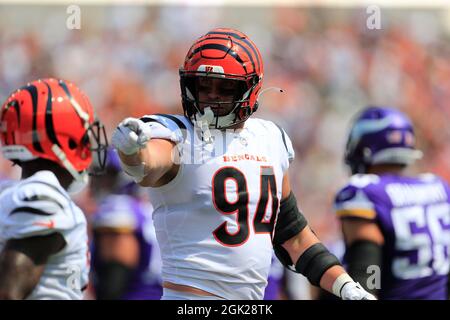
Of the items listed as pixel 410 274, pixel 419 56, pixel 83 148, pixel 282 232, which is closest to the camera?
pixel 282 232

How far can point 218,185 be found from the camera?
3.29m

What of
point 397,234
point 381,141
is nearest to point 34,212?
point 397,234

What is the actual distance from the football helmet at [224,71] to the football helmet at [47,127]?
80cm

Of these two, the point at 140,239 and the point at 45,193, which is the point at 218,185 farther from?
the point at 140,239

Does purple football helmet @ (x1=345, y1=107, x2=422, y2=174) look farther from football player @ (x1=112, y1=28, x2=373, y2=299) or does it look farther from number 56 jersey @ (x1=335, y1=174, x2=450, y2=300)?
football player @ (x1=112, y1=28, x2=373, y2=299)

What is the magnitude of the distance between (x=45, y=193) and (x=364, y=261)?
190 centimetres

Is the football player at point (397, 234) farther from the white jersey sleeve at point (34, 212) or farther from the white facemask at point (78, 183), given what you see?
the white jersey sleeve at point (34, 212)

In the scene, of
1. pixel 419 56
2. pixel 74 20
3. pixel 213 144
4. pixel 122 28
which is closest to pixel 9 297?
pixel 213 144

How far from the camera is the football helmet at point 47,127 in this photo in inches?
154

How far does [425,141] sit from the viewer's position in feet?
38.8

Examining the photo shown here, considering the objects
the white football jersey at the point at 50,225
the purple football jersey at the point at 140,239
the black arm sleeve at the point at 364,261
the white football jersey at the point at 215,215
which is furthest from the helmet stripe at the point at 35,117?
the black arm sleeve at the point at 364,261

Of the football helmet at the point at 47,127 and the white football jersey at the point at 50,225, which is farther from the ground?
the football helmet at the point at 47,127

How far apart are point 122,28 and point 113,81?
0.97 m
